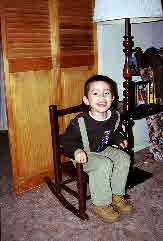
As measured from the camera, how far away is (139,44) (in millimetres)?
2619

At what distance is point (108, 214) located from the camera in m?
1.68

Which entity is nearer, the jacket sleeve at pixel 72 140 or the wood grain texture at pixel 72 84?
the jacket sleeve at pixel 72 140

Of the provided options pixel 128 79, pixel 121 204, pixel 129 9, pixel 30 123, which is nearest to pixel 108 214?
pixel 121 204

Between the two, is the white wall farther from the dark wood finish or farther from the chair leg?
the chair leg

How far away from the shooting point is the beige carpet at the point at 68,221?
1.57 m

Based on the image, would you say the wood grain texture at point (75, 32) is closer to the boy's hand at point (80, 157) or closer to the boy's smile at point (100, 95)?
the boy's smile at point (100, 95)

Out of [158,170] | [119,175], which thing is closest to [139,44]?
[158,170]

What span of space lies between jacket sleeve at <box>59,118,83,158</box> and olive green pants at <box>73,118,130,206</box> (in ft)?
0.12

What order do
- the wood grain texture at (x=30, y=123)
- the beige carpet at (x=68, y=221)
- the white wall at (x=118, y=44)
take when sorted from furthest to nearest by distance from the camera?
the white wall at (x=118, y=44) → the wood grain texture at (x=30, y=123) → the beige carpet at (x=68, y=221)

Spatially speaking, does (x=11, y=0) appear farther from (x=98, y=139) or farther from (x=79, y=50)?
(x=98, y=139)

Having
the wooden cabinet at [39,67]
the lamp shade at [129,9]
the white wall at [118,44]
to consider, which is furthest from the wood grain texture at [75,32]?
the lamp shade at [129,9]

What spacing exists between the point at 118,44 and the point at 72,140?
47.7 inches

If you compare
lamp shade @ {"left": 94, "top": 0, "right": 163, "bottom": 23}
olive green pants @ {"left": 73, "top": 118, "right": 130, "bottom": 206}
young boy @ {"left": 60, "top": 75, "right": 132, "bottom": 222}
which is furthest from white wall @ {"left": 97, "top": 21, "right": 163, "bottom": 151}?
olive green pants @ {"left": 73, "top": 118, "right": 130, "bottom": 206}

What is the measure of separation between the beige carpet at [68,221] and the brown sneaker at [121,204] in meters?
0.05
